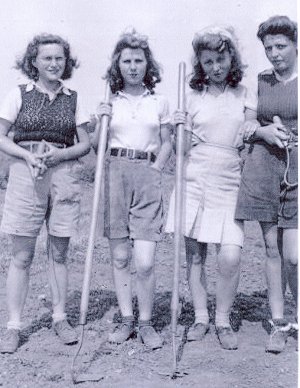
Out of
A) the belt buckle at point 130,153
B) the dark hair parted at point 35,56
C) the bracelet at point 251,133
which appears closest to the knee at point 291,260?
the bracelet at point 251,133

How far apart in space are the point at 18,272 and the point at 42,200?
53 cm

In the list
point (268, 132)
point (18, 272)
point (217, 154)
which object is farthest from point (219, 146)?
point (18, 272)

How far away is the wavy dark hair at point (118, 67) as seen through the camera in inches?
172

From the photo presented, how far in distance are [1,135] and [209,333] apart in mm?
2035

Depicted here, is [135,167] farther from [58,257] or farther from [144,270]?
→ [58,257]

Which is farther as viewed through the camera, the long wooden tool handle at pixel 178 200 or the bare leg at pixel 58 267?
the bare leg at pixel 58 267

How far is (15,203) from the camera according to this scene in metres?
4.29

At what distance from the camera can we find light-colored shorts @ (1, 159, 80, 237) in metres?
4.28

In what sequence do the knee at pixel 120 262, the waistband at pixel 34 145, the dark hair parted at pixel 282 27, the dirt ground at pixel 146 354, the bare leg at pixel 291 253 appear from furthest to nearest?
the knee at pixel 120 262, the waistband at pixel 34 145, the bare leg at pixel 291 253, the dark hair parted at pixel 282 27, the dirt ground at pixel 146 354

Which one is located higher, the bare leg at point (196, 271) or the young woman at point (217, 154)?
the young woman at point (217, 154)

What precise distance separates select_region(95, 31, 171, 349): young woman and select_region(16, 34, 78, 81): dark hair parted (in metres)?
0.30

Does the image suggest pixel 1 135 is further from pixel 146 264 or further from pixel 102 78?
pixel 146 264

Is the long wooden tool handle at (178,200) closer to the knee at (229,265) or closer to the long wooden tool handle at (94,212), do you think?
the knee at (229,265)

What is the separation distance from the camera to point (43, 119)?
4.27 meters
